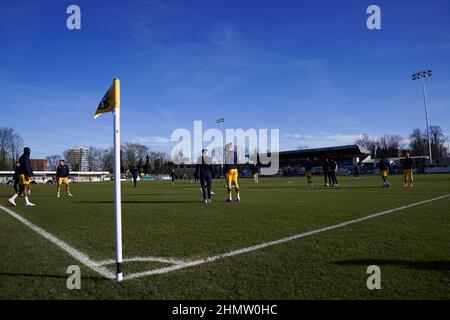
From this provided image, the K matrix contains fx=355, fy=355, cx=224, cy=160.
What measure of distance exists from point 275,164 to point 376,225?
87729 mm

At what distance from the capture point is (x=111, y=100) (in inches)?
180

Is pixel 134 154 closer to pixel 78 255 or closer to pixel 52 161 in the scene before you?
pixel 52 161

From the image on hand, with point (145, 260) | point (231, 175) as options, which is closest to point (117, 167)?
point (145, 260)

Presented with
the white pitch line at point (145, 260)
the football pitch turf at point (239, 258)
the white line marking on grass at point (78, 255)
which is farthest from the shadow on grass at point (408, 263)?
the white line marking on grass at point (78, 255)

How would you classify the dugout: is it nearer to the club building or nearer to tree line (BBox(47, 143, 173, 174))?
the club building

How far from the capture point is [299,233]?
6730mm

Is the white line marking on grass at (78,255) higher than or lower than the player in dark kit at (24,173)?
lower

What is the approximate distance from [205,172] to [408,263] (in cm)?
986

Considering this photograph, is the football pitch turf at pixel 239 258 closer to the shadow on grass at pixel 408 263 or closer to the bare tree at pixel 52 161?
the shadow on grass at pixel 408 263

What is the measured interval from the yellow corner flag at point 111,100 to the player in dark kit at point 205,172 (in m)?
9.02

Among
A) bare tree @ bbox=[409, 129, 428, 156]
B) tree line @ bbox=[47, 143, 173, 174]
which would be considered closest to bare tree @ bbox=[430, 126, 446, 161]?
bare tree @ bbox=[409, 129, 428, 156]

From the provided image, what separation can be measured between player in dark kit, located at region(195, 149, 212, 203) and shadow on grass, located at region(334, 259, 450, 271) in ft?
30.7

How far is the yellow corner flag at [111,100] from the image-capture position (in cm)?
448
